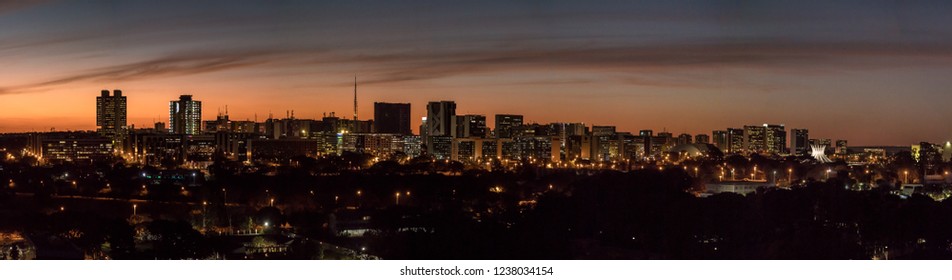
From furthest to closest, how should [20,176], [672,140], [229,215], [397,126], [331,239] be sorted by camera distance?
1. [672,140]
2. [397,126]
3. [20,176]
4. [229,215]
5. [331,239]

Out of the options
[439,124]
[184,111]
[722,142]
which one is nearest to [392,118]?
[439,124]

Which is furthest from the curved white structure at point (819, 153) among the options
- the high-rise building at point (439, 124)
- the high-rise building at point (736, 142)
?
the high-rise building at point (439, 124)

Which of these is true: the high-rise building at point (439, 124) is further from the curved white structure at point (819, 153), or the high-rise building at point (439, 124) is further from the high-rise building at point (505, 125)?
the curved white structure at point (819, 153)

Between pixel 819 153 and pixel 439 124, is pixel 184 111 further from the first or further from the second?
pixel 819 153

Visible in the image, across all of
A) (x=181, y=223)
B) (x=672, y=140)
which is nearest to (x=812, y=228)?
(x=181, y=223)

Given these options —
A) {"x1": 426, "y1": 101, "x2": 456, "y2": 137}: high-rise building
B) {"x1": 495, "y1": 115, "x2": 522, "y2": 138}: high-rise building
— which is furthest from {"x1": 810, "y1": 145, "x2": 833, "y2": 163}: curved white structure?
{"x1": 426, "y1": 101, "x2": 456, "y2": 137}: high-rise building
